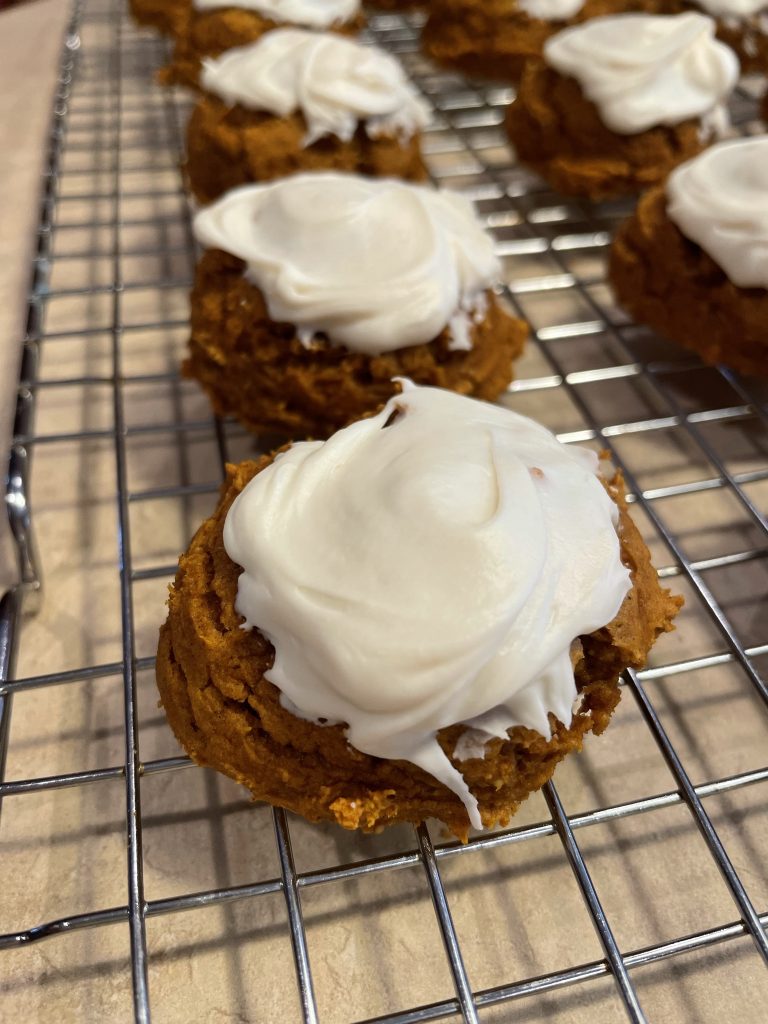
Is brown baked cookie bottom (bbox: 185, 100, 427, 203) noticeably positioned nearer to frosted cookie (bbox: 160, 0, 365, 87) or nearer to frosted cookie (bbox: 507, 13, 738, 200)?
frosted cookie (bbox: 507, 13, 738, 200)

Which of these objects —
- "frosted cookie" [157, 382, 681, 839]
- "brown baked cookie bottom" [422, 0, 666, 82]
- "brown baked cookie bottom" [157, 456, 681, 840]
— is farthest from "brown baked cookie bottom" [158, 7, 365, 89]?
"brown baked cookie bottom" [157, 456, 681, 840]

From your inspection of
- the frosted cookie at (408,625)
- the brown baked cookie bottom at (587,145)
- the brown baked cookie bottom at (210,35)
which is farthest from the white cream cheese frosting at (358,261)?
the brown baked cookie bottom at (210,35)

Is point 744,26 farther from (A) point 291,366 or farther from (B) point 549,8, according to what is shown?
(A) point 291,366

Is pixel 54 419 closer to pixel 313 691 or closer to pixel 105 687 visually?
pixel 105 687

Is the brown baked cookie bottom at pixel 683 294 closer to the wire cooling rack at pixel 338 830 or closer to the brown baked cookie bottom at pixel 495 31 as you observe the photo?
the wire cooling rack at pixel 338 830

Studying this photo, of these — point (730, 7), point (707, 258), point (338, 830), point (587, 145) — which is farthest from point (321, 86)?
point (338, 830)
